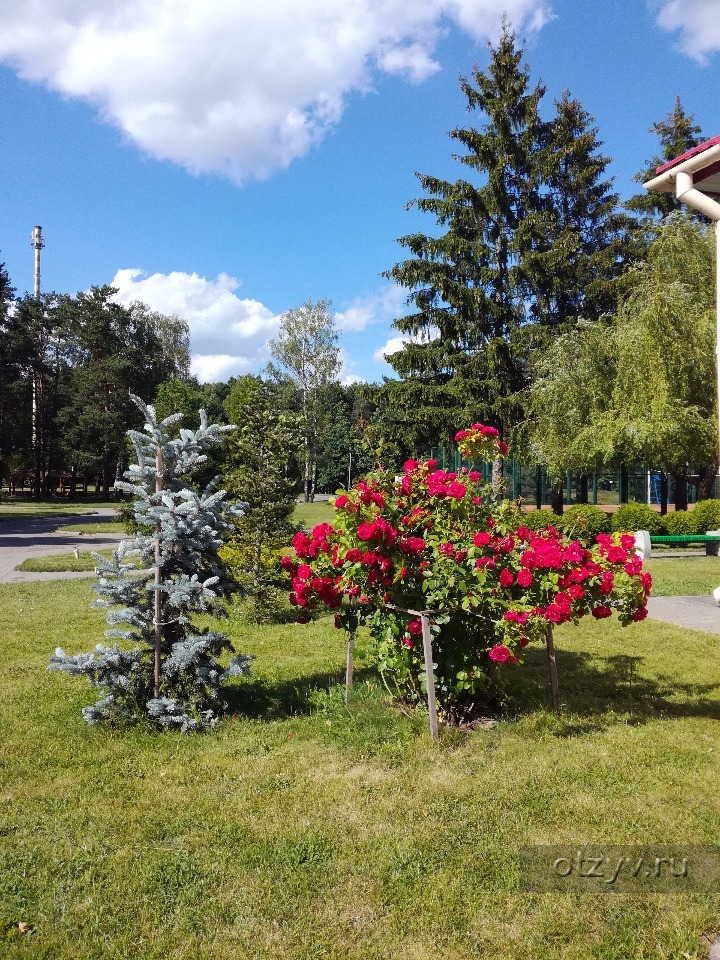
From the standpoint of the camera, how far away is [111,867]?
126 inches

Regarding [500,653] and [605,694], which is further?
[605,694]

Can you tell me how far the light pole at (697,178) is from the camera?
251 inches

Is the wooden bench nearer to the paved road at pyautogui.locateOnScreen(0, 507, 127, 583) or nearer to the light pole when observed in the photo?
the light pole

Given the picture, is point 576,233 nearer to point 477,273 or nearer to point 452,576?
point 477,273

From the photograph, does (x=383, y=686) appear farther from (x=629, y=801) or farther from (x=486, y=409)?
(x=486, y=409)

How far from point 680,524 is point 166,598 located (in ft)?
52.5

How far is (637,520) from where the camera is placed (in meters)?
17.3

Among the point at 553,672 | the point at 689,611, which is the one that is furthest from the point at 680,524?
the point at 553,672

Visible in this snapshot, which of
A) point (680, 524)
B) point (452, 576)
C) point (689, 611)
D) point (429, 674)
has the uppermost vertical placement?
point (452, 576)

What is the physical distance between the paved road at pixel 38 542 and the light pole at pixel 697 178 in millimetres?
12094

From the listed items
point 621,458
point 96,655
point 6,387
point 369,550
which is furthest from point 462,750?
point 6,387

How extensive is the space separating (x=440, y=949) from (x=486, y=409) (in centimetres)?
1972

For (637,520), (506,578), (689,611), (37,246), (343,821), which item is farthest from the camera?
(37,246)

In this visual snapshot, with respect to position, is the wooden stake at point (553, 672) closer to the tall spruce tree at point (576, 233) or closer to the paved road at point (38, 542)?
the paved road at point (38, 542)
